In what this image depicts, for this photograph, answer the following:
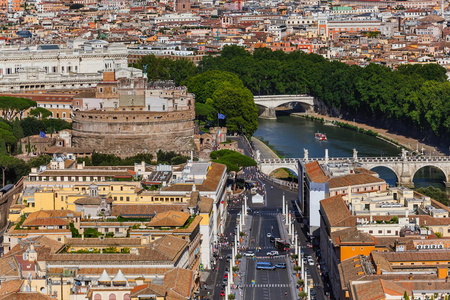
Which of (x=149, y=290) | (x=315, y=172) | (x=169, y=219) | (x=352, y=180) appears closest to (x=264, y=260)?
(x=169, y=219)

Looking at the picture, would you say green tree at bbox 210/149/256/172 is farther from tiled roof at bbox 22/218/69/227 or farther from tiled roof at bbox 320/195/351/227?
tiled roof at bbox 22/218/69/227

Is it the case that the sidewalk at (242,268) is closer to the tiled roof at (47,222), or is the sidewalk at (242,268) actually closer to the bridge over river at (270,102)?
the tiled roof at (47,222)

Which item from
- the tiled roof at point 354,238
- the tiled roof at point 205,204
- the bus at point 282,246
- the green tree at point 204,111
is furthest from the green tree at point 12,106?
the tiled roof at point 354,238

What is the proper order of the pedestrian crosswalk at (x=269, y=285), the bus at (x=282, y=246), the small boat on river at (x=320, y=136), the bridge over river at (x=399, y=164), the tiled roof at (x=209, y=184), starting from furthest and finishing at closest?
the small boat on river at (x=320, y=136) < the bridge over river at (x=399, y=164) < the tiled roof at (x=209, y=184) < the bus at (x=282, y=246) < the pedestrian crosswalk at (x=269, y=285)

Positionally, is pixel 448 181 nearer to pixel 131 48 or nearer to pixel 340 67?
pixel 340 67

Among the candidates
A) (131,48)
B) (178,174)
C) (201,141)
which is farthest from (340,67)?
(178,174)

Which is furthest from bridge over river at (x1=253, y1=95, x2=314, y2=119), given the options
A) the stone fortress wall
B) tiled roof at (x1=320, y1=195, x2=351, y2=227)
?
tiled roof at (x1=320, y1=195, x2=351, y2=227)

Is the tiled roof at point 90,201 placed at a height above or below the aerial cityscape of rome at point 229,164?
above
